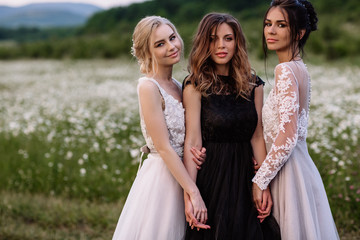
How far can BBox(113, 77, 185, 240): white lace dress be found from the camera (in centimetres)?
324

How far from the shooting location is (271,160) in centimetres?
301

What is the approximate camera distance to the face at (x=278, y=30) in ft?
10.1

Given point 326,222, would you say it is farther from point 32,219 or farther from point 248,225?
point 32,219

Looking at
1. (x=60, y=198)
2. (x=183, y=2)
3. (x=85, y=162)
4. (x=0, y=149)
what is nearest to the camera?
(x=60, y=198)

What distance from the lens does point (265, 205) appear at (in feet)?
10.3

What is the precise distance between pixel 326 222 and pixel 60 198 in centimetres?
388

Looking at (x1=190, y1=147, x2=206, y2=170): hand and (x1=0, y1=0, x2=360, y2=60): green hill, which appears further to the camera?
(x1=0, y1=0, x2=360, y2=60): green hill

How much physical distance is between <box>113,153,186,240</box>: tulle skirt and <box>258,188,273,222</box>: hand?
0.64m

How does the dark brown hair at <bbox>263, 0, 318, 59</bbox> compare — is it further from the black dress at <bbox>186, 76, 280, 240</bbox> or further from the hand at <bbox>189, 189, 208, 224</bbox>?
the hand at <bbox>189, 189, 208, 224</bbox>

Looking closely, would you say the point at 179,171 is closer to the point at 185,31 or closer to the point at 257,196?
the point at 257,196

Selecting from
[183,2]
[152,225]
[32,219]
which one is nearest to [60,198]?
[32,219]

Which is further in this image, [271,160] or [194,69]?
[194,69]

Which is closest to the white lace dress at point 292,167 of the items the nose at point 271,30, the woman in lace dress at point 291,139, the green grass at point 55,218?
the woman in lace dress at point 291,139

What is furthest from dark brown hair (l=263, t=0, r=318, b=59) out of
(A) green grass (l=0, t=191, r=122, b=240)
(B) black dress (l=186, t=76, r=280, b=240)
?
(A) green grass (l=0, t=191, r=122, b=240)
